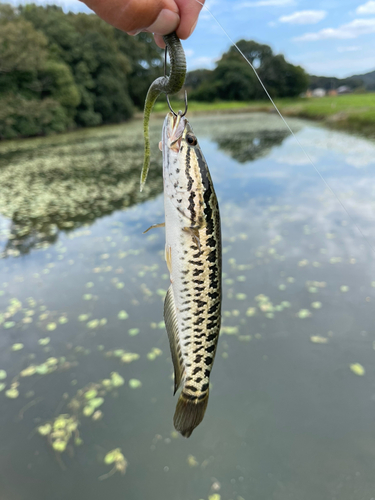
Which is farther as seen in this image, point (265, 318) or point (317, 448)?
point (265, 318)

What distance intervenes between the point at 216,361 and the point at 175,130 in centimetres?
288

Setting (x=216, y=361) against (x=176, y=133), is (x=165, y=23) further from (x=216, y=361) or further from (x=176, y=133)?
(x=216, y=361)

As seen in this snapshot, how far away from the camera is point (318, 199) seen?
7.94 metres

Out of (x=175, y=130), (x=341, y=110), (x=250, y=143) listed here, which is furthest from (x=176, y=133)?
(x=341, y=110)

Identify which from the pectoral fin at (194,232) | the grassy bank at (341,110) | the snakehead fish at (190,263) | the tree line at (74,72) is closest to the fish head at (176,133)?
the snakehead fish at (190,263)

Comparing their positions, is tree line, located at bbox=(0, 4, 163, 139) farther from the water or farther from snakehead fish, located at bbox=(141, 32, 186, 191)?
snakehead fish, located at bbox=(141, 32, 186, 191)

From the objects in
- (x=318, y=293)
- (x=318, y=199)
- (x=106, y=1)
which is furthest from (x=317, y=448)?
(x=318, y=199)

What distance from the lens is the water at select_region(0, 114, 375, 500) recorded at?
2.70 m

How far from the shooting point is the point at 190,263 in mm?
1478

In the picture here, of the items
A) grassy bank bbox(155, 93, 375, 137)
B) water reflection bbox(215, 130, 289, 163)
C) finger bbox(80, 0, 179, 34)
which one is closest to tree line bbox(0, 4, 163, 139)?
grassy bank bbox(155, 93, 375, 137)

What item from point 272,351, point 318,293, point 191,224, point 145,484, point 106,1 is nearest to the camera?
point 106,1

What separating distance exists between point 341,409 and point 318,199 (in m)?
5.68

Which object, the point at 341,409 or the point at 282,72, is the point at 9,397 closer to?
the point at 341,409

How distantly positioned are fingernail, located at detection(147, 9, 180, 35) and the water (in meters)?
2.87
